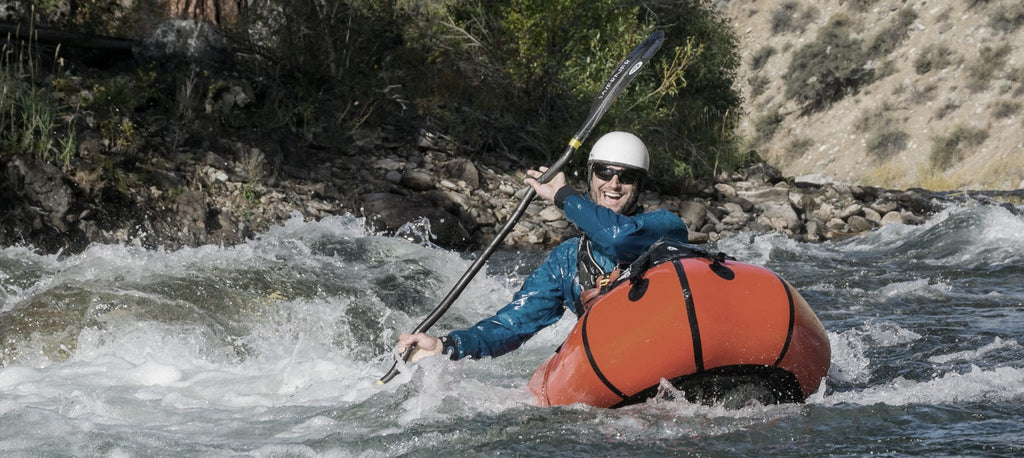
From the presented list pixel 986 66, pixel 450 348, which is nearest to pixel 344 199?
pixel 450 348

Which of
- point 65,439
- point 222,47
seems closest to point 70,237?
point 222,47

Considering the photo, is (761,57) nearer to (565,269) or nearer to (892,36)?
(892,36)

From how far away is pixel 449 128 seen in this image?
518 inches

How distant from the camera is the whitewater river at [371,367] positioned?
145 inches

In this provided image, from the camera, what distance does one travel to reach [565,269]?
14.4ft

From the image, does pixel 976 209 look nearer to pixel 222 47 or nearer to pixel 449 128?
pixel 449 128

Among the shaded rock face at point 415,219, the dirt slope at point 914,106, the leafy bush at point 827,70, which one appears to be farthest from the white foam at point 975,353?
the leafy bush at point 827,70

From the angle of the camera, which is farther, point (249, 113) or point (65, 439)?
point (249, 113)

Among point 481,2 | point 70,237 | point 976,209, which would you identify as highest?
point 481,2

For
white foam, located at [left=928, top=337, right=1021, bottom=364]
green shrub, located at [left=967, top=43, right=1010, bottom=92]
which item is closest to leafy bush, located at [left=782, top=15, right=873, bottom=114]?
green shrub, located at [left=967, top=43, right=1010, bottom=92]

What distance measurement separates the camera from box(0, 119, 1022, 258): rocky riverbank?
891cm

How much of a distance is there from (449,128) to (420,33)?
5.46 ft

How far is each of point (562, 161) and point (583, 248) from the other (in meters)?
0.47

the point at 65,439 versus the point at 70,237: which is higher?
the point at 65,439
